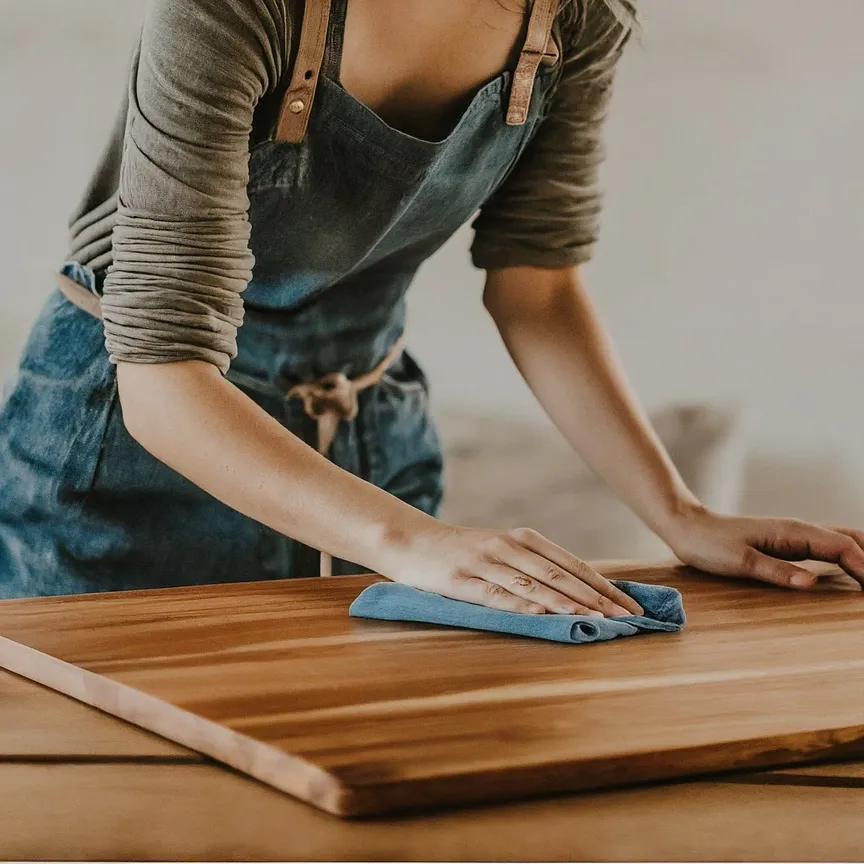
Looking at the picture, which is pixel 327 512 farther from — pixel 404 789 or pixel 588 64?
pixel 588 64

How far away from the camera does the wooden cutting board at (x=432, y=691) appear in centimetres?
60

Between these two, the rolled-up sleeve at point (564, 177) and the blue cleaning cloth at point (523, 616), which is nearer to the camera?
the blue cleaning cloth at point (523, 616)

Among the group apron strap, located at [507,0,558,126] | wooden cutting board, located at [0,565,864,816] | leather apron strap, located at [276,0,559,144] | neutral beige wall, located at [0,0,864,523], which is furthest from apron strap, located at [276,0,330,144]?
neutral beige wall, located at [0,0,864,523]

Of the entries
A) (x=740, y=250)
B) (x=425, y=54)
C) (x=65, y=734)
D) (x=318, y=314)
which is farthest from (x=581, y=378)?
(x=740, y=250)

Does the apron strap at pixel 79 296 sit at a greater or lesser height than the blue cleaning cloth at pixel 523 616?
greater

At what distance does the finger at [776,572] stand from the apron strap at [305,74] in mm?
603

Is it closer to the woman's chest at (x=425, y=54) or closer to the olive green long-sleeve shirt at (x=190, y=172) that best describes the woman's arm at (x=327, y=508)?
the olive green long-sleeve shirt at (x=190, y=172)

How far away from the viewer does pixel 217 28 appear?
100 cm

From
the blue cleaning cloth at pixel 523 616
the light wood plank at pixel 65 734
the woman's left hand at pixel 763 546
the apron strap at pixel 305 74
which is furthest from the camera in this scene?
the woman's left hand at pixel 763 546

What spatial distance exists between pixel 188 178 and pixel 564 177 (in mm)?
512

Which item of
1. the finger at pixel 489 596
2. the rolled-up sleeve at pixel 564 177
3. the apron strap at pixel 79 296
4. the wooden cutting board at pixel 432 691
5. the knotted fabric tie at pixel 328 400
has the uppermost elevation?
the rolled-up sleeve at pixel 564 177

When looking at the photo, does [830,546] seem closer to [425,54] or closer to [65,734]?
[425,54]

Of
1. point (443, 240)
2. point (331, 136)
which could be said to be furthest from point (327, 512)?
point (443, 240)

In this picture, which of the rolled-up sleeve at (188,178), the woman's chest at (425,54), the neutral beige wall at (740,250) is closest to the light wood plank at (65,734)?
the rolled-up sleeve at (188,178)
